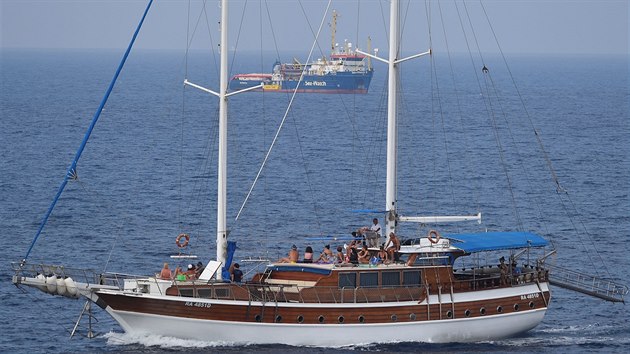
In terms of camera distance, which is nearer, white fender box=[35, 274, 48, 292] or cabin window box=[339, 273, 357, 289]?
white fender box=[35, 274, 48, 292]

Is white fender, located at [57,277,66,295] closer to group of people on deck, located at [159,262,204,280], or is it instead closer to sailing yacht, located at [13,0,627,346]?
sailing yacht, located at [13,0,627,346]

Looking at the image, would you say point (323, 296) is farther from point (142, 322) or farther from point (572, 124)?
point (572, 124)

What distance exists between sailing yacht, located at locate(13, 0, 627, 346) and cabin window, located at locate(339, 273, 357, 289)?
4cm

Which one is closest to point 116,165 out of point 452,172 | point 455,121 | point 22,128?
point 452,172

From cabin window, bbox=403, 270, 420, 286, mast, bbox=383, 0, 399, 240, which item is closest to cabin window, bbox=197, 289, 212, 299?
cabin window, bbox=403, 270, 420, 286

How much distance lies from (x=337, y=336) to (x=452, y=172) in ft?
177

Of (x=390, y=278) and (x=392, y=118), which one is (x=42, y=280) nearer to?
(x=390, y=278)

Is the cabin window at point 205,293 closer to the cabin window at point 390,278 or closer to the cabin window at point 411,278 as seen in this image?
the cabin window at point 390,278

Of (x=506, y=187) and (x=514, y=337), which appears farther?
(x=506, y=187)

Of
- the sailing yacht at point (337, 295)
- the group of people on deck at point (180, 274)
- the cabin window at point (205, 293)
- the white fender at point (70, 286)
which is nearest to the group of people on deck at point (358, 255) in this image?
the sailing yacht at point (337, 295)

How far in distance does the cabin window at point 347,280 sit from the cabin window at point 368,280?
26 centimetres

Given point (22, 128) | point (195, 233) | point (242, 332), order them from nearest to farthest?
point (242, 332), point (195, 233), point (22, 128)

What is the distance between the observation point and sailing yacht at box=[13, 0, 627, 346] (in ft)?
164

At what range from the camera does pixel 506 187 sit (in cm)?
9675
